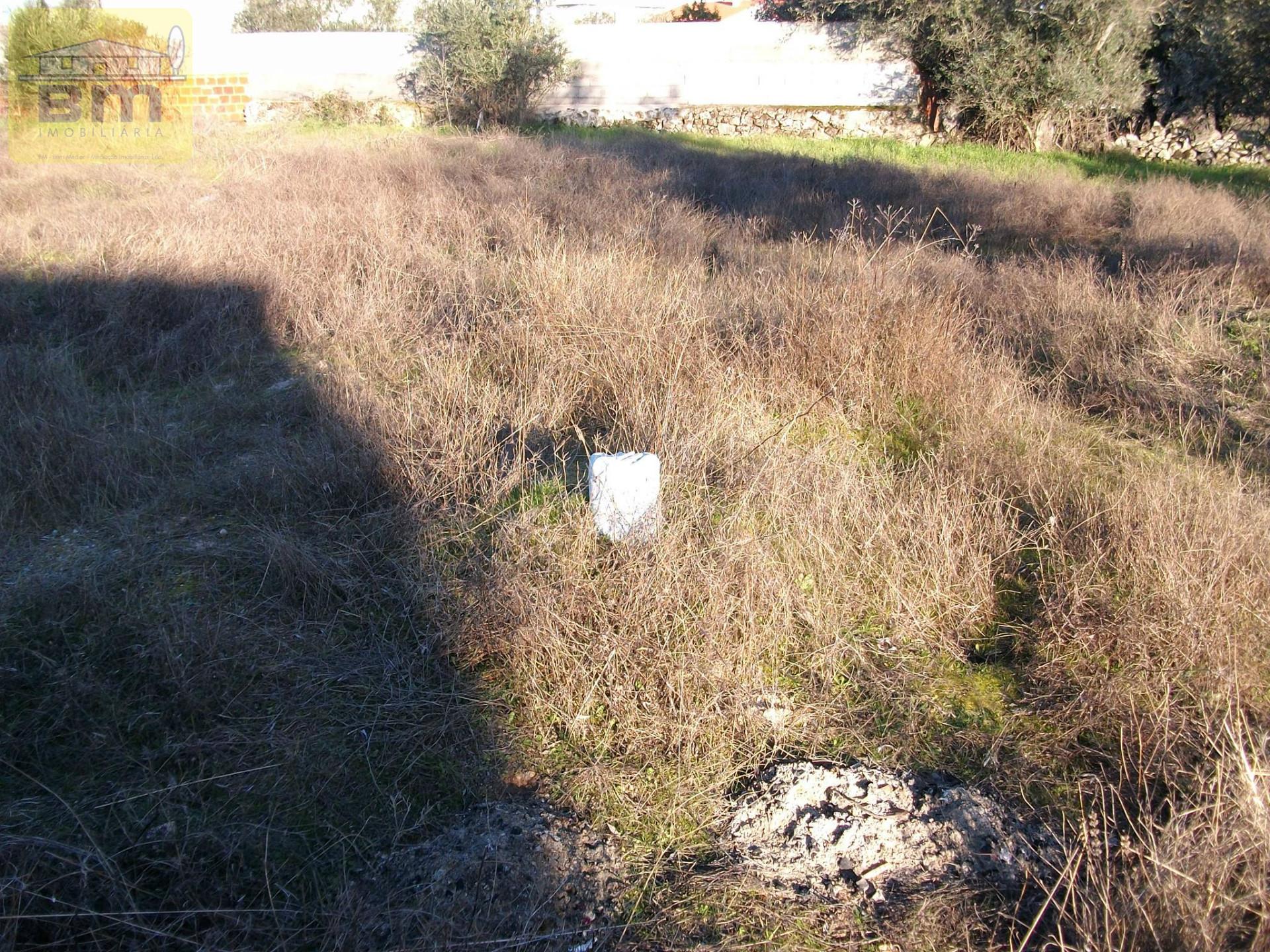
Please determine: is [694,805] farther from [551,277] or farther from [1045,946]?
[551,277]

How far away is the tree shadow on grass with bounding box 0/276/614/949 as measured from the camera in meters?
1.96

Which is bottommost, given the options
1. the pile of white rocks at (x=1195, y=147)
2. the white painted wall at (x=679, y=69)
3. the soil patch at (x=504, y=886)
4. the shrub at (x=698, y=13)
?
the soil patch at (x=504, y=886)

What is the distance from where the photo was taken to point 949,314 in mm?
5016

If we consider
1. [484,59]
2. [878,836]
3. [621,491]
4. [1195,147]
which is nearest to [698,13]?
[484,59]

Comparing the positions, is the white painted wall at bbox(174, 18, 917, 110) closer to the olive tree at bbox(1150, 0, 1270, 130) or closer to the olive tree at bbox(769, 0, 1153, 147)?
the olive tree at bbox(769, 0, 1153, 147)

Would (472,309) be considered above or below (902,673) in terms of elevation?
above

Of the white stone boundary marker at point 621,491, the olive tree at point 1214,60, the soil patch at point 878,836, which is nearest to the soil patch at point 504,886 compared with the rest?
the soil patch at point 878,836

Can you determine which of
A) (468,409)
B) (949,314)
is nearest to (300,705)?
(468,409)

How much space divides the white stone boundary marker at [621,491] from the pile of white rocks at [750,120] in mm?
15562

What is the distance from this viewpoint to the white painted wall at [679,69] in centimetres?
1653

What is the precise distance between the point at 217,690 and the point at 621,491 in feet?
4.86

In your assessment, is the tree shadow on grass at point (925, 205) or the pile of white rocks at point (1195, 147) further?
the pile of white rocks at point (1195, 147)

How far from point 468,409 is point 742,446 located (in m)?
1.30

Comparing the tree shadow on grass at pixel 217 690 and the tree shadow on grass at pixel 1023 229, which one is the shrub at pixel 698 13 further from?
the tree shadow on grass at pixel 217 690
